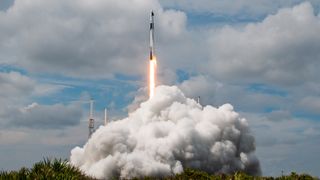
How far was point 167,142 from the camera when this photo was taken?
97562mm

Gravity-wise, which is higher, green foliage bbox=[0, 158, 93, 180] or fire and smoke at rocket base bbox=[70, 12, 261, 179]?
fire and smoke at rocket base bbox=[70, 12, 261, 179]

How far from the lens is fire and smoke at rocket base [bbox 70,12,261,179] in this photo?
94812 mm

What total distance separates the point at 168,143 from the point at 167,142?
259 millimetres

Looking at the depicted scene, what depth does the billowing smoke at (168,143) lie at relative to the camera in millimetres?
94750

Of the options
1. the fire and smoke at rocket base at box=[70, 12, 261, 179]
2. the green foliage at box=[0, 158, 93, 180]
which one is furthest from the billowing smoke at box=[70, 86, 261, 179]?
the green foliage at box=[0, 158, 93, 180]

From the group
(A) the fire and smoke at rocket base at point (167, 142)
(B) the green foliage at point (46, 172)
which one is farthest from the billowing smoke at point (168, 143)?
(B) the green foliage at point (46, 172)

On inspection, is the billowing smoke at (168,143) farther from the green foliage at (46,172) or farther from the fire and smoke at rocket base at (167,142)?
the green foliage at (46,172)

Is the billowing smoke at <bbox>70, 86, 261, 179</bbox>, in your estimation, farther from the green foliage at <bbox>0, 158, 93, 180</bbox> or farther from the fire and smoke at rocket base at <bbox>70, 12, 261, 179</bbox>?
the green foliage at <bbox>0, 158, 93, 180</bbox>

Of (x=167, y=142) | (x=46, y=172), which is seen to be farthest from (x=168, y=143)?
(x=46, y=172)

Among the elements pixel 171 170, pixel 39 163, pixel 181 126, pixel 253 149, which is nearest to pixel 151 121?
pixel 181 126

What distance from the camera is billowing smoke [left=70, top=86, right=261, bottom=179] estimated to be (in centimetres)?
9475

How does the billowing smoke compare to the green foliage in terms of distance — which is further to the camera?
the billowing smoke

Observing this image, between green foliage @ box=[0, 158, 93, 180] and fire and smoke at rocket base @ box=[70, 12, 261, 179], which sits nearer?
green foliage @ box=[0, 158, 93, 180]

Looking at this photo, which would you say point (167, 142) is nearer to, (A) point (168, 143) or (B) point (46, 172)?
(A) point (168, 143)
